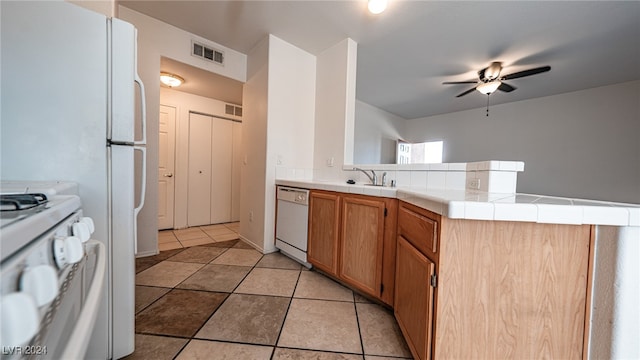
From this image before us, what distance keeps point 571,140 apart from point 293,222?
5.28m

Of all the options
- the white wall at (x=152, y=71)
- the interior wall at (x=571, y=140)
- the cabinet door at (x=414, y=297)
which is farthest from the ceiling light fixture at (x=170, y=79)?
the interior wall at (x=571, y=140)

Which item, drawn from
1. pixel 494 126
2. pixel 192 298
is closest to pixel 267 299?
pixel 192 298

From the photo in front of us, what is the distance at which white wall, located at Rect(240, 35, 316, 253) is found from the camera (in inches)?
104

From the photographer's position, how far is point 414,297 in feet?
3.69

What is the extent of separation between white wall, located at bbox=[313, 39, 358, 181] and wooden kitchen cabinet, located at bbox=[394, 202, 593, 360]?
5.81 ft

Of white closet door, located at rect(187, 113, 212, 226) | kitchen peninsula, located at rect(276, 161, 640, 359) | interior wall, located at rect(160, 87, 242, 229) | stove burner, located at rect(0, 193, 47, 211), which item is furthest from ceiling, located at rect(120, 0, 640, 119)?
stove burner, located at rect(0, 193, 47, 211)

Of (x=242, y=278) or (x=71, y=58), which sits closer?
(x=71, y=58)

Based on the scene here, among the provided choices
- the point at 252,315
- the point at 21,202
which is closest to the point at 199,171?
the point at 252,315

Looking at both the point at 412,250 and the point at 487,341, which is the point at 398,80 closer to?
the point at 412,250

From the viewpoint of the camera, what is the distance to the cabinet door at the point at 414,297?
3.14ft

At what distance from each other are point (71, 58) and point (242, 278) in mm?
1778

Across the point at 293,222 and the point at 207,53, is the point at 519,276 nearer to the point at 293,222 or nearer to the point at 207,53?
the point at 293,222

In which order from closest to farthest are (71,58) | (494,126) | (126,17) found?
(71,58) → (126,17) → (494,126)

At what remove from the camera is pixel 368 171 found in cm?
Result: 241
